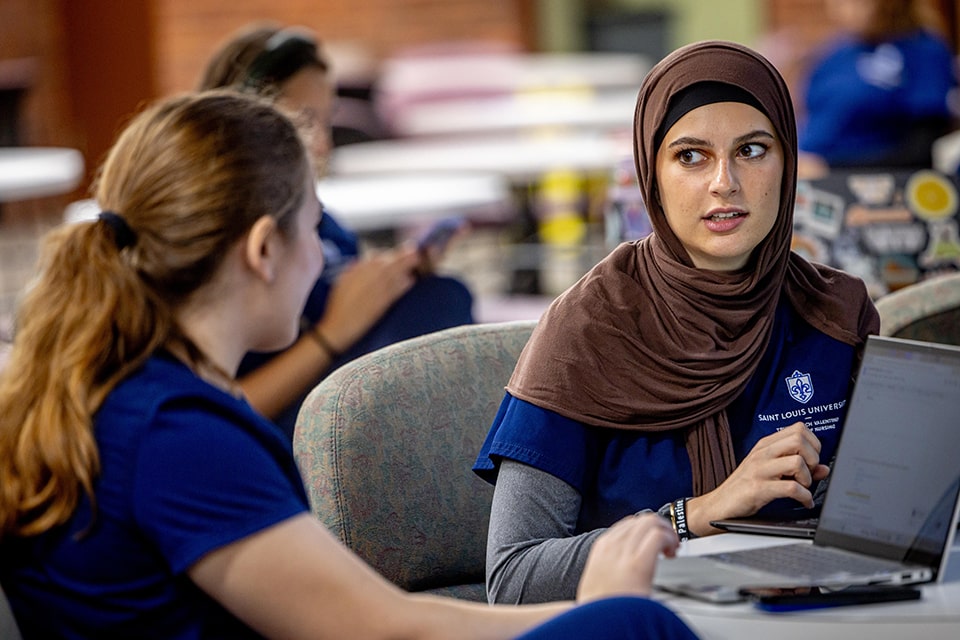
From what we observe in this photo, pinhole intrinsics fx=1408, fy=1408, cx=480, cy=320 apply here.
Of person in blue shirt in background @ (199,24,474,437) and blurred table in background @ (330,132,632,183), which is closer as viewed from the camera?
person in blue shirt in background @ (199,24,474,437)

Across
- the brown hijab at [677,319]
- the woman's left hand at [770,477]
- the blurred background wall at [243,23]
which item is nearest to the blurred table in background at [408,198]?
the blurred background wall at [243,23]

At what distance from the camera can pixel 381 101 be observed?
8.61m

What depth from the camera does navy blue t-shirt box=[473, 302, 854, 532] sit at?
180cm

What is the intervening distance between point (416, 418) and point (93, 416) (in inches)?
28.4

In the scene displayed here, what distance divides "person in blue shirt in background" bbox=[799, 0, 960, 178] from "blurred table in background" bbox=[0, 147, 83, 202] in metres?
2.84

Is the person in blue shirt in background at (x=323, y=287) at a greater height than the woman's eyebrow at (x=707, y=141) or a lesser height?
lesser

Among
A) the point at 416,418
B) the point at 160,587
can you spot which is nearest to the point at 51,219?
the point at 416,418

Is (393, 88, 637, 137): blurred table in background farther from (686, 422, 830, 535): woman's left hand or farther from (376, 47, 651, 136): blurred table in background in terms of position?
(686, 422, 830, 535): woman's left hand

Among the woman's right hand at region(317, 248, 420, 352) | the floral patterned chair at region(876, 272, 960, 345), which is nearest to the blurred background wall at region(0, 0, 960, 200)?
the woman's right hand at region(317, 248, 420, 352)

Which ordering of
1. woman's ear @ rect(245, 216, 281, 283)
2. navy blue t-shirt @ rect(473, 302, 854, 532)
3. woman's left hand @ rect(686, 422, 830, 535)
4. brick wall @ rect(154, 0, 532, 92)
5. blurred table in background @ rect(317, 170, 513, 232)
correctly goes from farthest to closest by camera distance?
brick wall @ rect(154, 0, 532, 92) < blurred table in background @ rect(317, 170, 513, 232) < navy blue t-shirt @ rect(473, 302, 854, 532) < woman's left hand @ rect(686, 422, 830, 535) < woman's ear @ rect(245, 216, 281, 283)

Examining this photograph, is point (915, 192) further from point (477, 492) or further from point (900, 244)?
point (477, 492)

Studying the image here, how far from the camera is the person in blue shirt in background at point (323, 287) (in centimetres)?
260

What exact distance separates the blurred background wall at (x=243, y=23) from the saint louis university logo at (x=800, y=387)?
169 inches

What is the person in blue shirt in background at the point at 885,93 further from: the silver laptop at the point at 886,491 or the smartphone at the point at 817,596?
the smartphone at the point at 817,596
